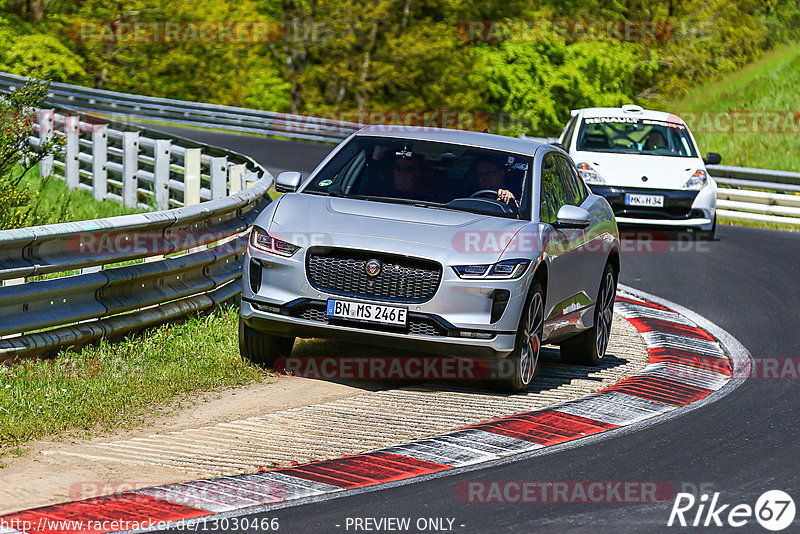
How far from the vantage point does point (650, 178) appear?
18094 mm

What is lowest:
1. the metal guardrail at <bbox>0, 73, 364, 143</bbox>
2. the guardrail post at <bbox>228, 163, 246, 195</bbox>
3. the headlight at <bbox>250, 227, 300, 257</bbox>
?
the metal guardrail at <bbox>0, 73, 364, 143</bbox>

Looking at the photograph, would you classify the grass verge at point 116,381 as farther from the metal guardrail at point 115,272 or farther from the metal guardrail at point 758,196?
the metal guardrail at point 758,196

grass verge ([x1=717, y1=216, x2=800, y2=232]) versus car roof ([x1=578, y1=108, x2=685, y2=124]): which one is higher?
car roof ([x1=578, y1=108, x2=685, y2=124])

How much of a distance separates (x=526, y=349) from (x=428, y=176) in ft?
5.04

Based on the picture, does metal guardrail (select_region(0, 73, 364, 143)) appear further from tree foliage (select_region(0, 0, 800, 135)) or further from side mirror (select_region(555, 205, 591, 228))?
side mirror (select_region(555, 205, 591, 228))

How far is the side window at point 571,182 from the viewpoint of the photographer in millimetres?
9938

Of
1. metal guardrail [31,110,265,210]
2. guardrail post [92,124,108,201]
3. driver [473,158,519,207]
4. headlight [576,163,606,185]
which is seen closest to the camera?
driver [473,158,519,207]

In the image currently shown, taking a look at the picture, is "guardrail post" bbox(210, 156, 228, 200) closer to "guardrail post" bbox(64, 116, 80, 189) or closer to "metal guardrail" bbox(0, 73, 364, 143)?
"guardrail post" bbox(64, 116, 80, 189)

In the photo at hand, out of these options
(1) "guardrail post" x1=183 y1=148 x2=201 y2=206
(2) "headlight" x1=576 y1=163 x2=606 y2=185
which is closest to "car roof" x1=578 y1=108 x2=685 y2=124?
(2) "headlight" x1=576 y1=163 x2=606 y2=185

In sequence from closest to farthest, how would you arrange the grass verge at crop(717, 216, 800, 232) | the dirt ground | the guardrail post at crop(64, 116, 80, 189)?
1. the dirt ground
2. the guardrail post at crop(64, 116, 80, 189)
3. the grass verge at crop(717, 216, 800, 232)

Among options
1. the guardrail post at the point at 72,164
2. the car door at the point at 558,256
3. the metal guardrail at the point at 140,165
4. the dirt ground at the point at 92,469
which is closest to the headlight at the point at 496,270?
the car door at the point at 558,256

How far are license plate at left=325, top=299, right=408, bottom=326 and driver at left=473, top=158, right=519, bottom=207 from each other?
142 centimetres

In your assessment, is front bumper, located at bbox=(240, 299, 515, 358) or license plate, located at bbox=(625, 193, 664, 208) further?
license plate, located at bbox=(625, 193, 664, 208)

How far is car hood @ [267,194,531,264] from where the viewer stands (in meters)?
8.01
